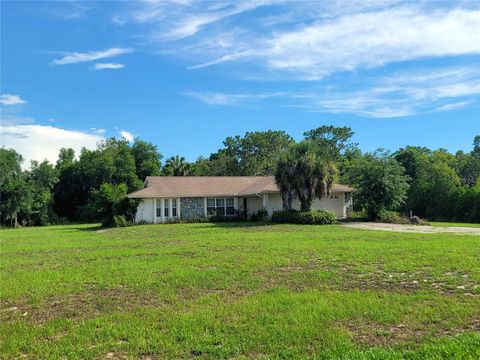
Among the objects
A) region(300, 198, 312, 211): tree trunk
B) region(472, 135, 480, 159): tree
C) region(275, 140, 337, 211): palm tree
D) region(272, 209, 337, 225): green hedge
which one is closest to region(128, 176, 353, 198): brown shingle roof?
region(275, 140, 337, 211): palm tree

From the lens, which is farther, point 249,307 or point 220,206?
point 220,206

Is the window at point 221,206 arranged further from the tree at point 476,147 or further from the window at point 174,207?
the tree at point 476,147

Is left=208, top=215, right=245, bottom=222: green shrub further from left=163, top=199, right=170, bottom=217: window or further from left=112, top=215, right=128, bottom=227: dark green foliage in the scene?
left=112, top=215, right=128, bottom=227: dark green foliage

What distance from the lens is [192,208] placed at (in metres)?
34.0

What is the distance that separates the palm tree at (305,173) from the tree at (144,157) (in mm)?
32499

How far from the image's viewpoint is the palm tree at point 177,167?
5678cm

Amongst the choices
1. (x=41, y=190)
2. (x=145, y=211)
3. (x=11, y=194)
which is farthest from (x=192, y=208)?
(x=41, y=190)

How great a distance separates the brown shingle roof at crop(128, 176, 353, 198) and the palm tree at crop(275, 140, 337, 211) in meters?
2.97

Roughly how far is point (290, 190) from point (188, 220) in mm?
8818

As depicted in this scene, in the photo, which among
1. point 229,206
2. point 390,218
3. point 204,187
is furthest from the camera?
point 204,187

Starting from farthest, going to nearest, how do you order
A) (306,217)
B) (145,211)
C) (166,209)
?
(166,209), (145,211), (306,217)

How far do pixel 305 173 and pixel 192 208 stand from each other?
1033cm

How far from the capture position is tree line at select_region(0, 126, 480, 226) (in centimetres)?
2870

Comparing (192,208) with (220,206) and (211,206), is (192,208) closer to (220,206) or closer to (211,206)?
(211,206)
